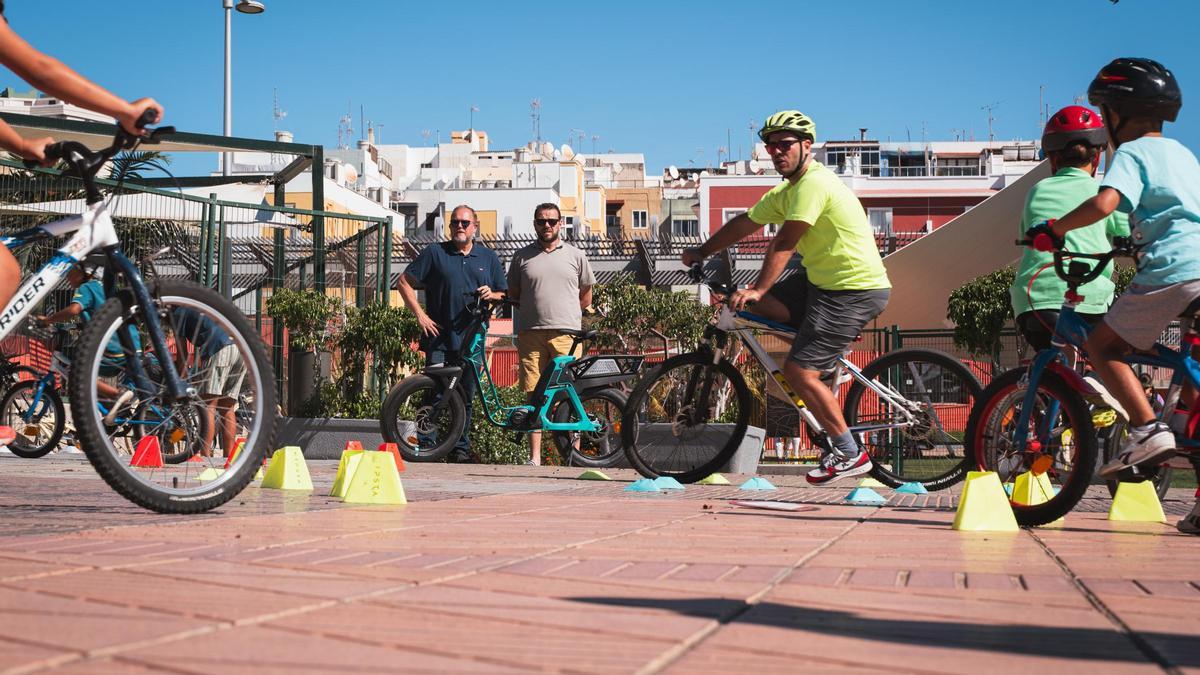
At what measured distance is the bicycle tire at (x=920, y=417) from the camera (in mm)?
6766

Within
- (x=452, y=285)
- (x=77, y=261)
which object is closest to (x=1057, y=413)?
(x=77, y=261)

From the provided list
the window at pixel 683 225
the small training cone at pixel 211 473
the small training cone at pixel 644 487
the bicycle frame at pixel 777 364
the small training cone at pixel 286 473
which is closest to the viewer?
the small training cone at pixel 211 473

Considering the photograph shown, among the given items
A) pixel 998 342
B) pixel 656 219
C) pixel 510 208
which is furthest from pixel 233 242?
pixel 656 219

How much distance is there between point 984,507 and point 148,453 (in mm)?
2740

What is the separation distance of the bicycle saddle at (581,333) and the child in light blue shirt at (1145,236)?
16.7 ft

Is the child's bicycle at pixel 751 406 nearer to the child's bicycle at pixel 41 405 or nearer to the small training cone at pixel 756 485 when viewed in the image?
the small training cone at pixel 756 485

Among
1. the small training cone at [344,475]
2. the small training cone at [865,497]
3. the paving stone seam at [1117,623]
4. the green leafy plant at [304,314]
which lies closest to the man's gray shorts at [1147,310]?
the paving stone seam at [1117,623]

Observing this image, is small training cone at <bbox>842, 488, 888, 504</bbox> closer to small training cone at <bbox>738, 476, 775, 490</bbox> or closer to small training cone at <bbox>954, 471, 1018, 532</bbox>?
small training cone at <bbox>738, 476, 775, 490</bbox>

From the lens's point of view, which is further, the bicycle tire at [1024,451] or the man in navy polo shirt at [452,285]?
the man in navy polo shirt at [452,285]

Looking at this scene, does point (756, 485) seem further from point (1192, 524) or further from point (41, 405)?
point (41, 405)

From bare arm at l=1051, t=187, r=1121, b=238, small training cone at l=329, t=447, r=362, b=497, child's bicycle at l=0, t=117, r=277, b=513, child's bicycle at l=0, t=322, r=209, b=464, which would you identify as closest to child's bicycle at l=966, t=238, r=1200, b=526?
bare arm at l=1051, t=187, r=1121, b=238

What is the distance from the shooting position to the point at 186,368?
4.36m

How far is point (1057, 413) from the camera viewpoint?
16.5 ft

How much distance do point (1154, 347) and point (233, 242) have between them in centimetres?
811
